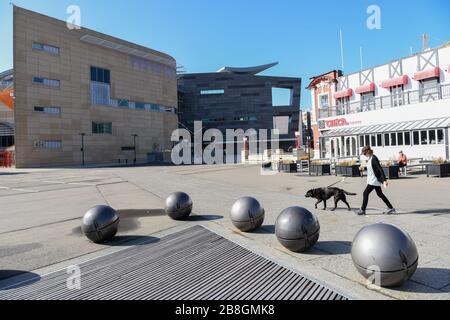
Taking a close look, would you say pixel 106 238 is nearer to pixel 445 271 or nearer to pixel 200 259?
pixel 200 259

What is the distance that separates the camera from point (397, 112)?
24859mm

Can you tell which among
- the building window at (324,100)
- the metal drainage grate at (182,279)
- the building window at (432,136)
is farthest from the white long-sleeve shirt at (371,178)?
the building window at (324,100)

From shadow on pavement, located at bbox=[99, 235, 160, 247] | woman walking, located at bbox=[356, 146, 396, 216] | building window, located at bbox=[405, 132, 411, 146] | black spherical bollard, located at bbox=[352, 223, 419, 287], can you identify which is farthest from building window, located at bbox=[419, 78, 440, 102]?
shadow on pavement, located at bbox=[99, 235, 160, 247]

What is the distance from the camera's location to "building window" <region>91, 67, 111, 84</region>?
5522 cm

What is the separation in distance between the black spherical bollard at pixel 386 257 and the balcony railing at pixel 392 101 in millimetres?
21774

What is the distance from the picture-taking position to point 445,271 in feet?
15.1

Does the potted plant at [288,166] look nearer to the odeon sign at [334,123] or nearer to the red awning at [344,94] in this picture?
the odeon sign at [334,123]

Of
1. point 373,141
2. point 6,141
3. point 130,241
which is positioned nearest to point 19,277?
point 130,241

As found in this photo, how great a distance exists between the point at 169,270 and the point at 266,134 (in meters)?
94.1

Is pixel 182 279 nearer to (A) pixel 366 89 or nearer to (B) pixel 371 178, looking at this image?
(B) pixel 371 178

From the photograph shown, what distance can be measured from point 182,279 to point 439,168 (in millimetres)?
16906

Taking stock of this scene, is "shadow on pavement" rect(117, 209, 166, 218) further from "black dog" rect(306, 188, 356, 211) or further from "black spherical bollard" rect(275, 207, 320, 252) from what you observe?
"black spherical bollard" rect(275, 207, 320, 252)

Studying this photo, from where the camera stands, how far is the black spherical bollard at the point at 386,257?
4.00 metres

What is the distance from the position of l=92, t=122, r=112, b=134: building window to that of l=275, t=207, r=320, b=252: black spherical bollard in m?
54.2
